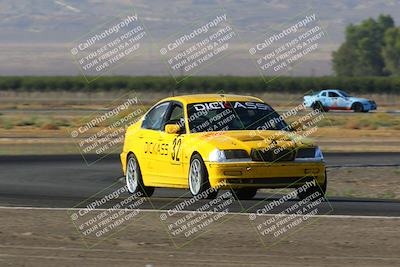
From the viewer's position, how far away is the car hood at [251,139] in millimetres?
15023

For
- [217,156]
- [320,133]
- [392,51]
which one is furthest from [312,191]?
[392,51]

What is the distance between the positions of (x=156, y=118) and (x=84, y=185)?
2927 mm

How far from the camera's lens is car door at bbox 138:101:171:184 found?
16500 millimetres

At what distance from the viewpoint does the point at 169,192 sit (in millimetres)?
18453

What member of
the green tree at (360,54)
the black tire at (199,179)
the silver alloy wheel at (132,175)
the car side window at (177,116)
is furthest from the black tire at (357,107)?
the green tree at (360,54)

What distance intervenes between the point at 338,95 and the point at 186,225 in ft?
175

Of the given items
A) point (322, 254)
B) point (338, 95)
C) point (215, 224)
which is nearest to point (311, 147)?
point (215, 224)

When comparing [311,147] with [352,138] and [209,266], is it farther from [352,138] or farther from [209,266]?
[352,138]

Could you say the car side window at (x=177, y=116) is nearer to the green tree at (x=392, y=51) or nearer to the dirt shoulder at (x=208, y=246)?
the dirt shoulder at (x=208, y=246)

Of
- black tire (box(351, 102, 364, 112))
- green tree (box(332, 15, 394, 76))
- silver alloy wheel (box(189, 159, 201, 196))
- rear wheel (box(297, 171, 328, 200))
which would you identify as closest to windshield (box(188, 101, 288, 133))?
silver alloy wheel (box(189, 159, 201, 196))

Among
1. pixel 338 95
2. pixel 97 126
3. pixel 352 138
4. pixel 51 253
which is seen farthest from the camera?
pixel 338 95

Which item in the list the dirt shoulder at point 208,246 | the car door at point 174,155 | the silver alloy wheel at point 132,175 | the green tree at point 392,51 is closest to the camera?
the dirt shoulder at point 208,246

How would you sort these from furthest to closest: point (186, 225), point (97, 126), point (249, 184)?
1. point (97, 126)
2. point (249, 184)
3. point (186, 225)

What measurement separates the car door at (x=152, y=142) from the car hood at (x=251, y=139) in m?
1.11
